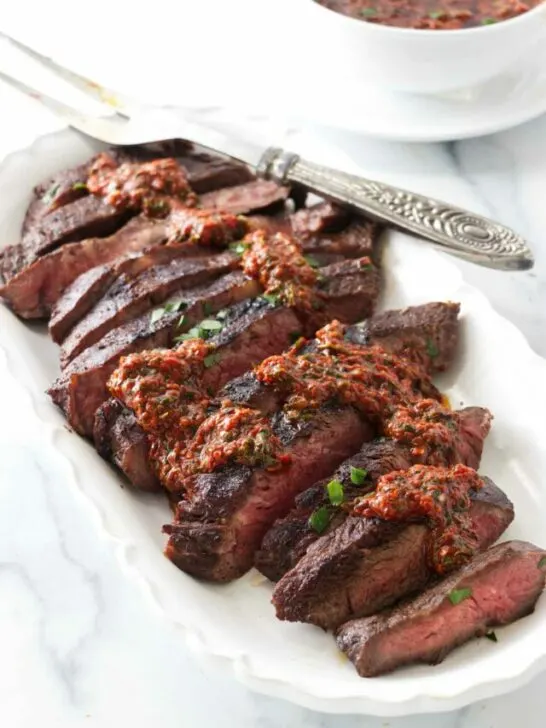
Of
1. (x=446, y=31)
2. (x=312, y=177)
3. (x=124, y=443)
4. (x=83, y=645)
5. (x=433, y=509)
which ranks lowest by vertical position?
(x=83, y=645)

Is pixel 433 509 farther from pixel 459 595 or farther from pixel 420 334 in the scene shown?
pixel 420 334

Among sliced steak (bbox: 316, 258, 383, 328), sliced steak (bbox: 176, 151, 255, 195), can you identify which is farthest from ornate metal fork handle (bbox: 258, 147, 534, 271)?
sliced steak (bbox: 316, 258, 383, 328)

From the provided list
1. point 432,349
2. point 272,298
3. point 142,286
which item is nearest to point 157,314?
point 142,286

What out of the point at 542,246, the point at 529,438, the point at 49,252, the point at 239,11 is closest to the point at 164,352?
the point at 49,252

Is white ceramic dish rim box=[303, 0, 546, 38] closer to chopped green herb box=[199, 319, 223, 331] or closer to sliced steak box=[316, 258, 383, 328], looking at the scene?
sliced steak box=[316, 258, 383, 328]

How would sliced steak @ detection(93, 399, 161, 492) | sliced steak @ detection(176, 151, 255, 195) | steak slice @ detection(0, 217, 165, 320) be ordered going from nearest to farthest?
sliced steak @ detection(93, 399, 161, 492) < steak slice @ detection(0, 217, 165, 320) < sliced steak @ detection(176, 151, 255, 195)

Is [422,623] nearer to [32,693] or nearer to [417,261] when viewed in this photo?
[32,693]
